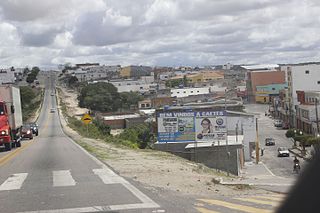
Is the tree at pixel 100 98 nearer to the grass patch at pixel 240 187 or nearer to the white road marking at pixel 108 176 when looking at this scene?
the white road marking at pixel 108 176

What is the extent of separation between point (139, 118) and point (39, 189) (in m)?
81.2

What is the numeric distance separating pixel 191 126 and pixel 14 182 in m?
37.5

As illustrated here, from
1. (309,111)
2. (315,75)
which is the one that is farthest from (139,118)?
(315,75)

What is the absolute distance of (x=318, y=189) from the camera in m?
2.44

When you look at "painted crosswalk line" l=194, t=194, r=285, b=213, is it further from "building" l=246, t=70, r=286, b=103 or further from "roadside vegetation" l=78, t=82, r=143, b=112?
"building" l=246, t=70, r=286, b=103

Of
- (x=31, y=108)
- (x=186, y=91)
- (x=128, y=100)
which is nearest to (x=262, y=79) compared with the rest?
(x=186, y=91)

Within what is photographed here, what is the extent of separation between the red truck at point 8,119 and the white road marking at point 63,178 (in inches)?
631

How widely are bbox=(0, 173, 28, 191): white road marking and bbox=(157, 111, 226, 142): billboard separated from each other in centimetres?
3372

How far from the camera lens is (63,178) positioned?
1420 centimetres

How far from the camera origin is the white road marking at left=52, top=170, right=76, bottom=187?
13093mm

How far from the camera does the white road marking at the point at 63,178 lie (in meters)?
13.1

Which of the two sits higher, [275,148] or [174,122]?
[174,122]

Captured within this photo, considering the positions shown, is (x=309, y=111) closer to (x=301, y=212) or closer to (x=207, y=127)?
(x=207, y=127)

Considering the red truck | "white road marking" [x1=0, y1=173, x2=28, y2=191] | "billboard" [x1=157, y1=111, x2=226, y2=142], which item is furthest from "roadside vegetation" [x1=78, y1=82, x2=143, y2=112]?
"white road marking" [x1=0, y1=173, x2=28, y2=191]
